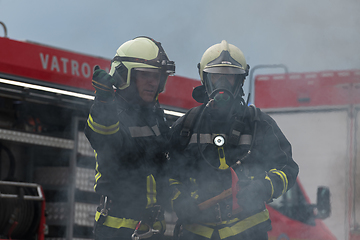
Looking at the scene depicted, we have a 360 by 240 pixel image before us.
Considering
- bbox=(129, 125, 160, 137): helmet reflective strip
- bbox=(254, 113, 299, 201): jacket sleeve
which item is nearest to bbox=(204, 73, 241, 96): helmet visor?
bbox=(254, 113, 299, 201): jacket sleeve

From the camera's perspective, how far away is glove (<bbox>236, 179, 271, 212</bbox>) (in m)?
2.63

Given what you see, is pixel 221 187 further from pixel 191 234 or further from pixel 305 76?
pixel 305 76

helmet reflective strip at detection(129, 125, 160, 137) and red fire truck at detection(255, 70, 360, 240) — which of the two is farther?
red fire truck at detection(255, 70, 360, 240)

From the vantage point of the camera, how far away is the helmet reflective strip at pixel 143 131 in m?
2.91

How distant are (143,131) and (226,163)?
1.59ft

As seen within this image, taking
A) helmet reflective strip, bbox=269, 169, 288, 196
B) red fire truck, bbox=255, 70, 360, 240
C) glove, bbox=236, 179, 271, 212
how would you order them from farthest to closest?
red fire truck, bbox=255, 70, 360, 240, helmet reflective strip, bbox=269, 169, 288, 196, glove, bbox=236, 179, 271, 212

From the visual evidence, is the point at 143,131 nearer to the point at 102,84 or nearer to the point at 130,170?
the point at 130,170

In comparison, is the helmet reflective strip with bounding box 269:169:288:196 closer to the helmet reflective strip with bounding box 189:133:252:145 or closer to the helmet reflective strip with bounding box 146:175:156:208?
the helmet reflective strip with bounding box 189:133:252:145

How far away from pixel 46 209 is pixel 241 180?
3.50 m

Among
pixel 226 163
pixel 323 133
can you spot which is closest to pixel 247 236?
pixel 226 163

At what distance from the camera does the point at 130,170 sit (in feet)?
9.36

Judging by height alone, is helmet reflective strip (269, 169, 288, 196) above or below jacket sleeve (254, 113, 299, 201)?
below

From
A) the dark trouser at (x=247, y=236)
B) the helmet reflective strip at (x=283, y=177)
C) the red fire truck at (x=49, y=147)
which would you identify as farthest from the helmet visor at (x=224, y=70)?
the red fire truck at (x=49, y=147)

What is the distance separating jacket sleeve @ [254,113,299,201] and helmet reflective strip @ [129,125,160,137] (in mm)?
569
